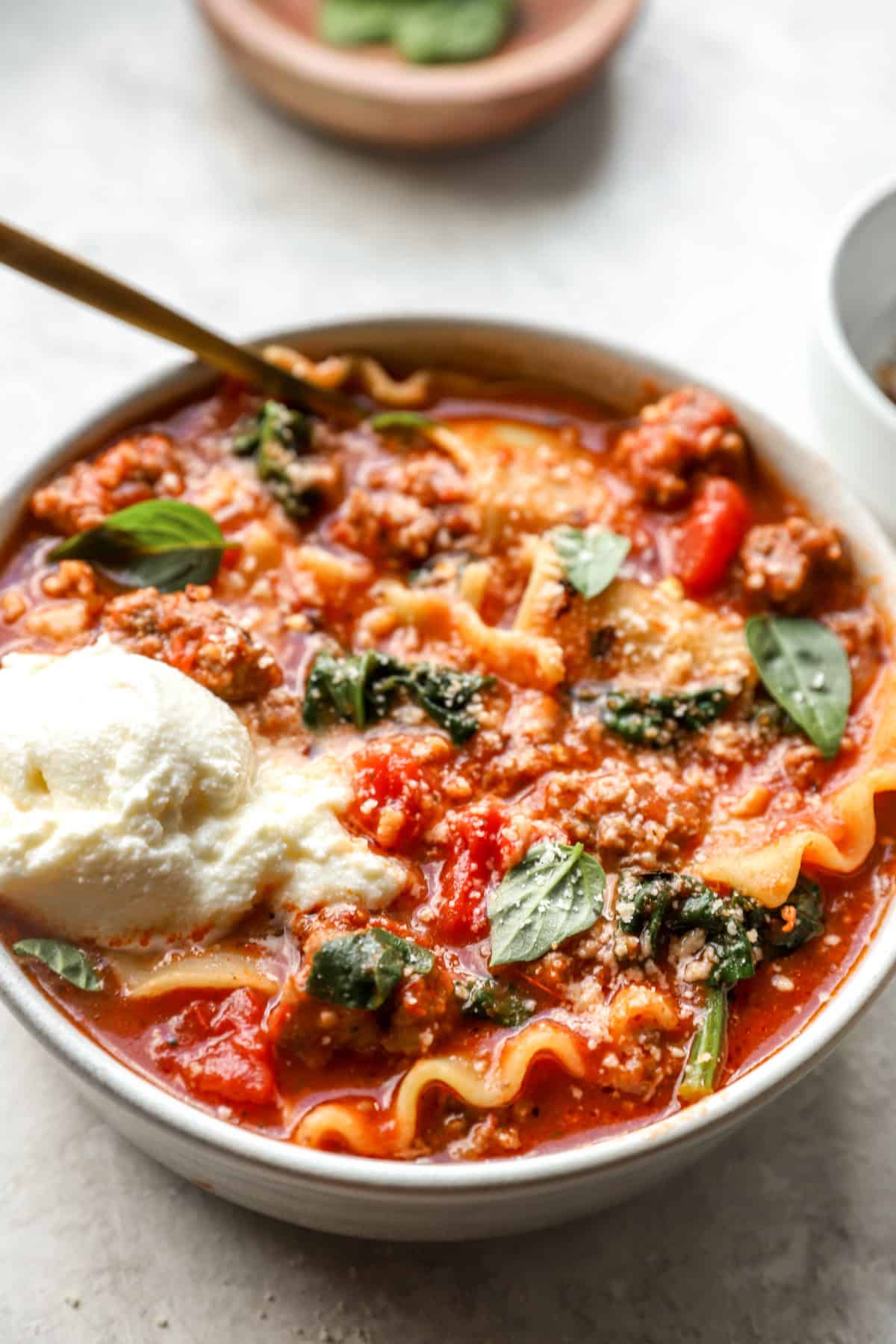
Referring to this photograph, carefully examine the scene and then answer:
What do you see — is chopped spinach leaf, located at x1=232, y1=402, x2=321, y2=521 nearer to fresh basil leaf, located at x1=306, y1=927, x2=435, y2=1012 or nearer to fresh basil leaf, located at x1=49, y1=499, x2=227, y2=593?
fresh basil leaf, located at x1=49, y1=499, x2=227, y2=593

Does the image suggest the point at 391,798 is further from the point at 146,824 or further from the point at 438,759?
the point at 146,824

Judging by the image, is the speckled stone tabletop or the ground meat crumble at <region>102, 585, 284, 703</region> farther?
the ground meat crumble at <region>102, 585, 284, 703</region>

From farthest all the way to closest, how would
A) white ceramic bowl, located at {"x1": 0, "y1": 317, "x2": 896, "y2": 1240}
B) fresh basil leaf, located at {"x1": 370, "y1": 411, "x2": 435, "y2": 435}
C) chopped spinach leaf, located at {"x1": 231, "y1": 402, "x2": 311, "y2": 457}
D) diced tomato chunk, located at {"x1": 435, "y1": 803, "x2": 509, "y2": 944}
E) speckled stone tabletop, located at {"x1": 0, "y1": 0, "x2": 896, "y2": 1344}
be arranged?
1. fresh basil leaf, located at {"x1": 370, "y1": 411, "x2": 435, "y2": 435}
2. chopped spinach leaf, located at {"x1": 231, "y1": 402, "x2": 311, "y2": 457}
3. speckled stone tabletop, located at {"x1": 0, "y1": 0, "x2": 896, "y2": 1344}
4. diced tomato chunk, located at {"x1": 435, "y1": 803, "x2": 509, "y2": 944}
5. white ceramic bowl, located at {"x1": 0, "y1": 317, "x2": 896, "y2": 1240}

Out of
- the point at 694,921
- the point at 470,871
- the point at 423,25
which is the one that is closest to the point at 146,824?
the point at 470,871

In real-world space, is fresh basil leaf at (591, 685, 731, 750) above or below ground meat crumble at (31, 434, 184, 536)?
above

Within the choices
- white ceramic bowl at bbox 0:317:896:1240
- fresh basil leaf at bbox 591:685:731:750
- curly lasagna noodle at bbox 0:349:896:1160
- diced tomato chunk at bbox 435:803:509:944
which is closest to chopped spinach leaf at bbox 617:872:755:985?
curly lasagna noodle at bbox 0:349:896:1160

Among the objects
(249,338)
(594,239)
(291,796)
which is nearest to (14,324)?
(249,338)

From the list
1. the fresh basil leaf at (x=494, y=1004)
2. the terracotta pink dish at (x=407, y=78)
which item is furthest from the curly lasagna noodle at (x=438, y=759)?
the terracotta pink dish at (x=407, y=78)
